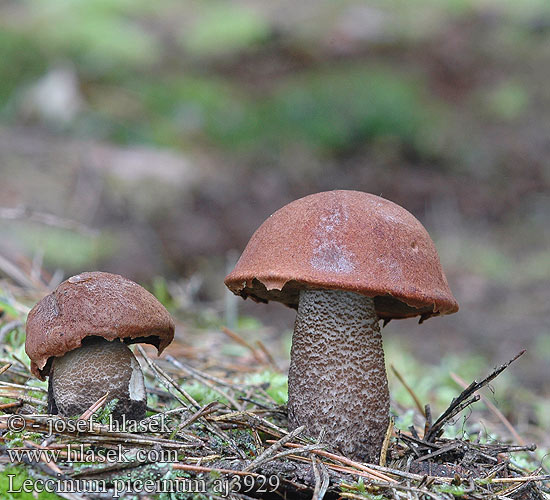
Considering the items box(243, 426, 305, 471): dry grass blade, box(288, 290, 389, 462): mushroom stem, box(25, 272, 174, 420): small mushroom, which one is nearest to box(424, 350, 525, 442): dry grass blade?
box(288, 290, 389, 462): mushroom stem

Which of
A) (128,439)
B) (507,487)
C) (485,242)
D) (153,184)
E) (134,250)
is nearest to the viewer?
(128,439)

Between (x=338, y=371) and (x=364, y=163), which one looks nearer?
(x=338, y=371)

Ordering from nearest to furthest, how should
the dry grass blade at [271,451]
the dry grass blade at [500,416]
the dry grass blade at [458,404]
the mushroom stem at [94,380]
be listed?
the dry grass blade at [271,451] < the mushroom stem at [94,380] < the dry grass blade at [458,404] < the dry grass blade at [500,416]

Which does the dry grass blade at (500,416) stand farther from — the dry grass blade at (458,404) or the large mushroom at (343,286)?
the large mushroom at (343,286)

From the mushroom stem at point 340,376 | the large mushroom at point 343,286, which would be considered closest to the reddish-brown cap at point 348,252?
the large mushroom at point 343,286

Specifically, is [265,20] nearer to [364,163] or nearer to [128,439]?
[364,163]

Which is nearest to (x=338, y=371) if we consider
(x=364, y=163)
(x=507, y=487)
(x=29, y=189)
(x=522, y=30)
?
(x=507, y=487)

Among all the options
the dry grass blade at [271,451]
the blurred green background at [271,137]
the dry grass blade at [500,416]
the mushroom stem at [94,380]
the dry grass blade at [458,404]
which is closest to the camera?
the dry grass blade at [271,451]
